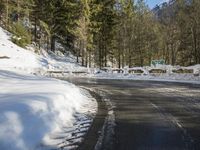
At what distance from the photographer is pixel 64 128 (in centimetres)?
1022

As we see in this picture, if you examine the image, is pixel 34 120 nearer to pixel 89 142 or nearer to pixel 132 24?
pixel 89 142

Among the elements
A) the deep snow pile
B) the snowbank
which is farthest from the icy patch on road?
the deep snow pile

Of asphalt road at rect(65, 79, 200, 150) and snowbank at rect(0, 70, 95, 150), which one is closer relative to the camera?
snowbank at rect(0, 70, 95, 150)

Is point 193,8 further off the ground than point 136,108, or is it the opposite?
point 193,8

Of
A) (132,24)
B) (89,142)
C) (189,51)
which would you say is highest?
(132,24)

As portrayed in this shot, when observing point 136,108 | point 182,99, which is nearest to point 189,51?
point 182,99

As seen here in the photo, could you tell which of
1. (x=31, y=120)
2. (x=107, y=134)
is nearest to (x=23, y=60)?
(x=31, y=120)

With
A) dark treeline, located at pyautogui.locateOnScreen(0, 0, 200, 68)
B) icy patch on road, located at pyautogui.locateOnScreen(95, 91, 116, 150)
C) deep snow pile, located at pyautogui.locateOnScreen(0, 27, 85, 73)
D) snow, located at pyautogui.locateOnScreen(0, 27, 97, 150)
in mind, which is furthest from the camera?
dark treeline, located at pyautogui.locateOnScreen(0, 0, 200, 68)

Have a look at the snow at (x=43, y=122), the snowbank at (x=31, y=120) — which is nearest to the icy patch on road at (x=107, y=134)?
the snow at (x=43, y=122)

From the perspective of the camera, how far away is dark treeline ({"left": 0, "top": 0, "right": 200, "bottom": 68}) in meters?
57.2

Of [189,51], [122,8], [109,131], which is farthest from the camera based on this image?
[122,8]

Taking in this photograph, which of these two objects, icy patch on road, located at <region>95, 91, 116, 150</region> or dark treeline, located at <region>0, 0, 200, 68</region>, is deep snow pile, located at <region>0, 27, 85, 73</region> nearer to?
dark treeline, located at <region>0, 0, 200, 68</region>

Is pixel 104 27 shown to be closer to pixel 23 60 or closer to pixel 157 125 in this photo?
pixel 23 60

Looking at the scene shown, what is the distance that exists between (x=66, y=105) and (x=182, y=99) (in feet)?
20.3
